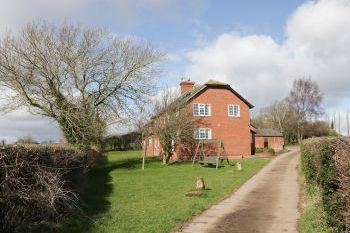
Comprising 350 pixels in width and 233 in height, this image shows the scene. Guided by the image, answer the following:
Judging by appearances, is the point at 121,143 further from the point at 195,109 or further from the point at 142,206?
the point at 142,206

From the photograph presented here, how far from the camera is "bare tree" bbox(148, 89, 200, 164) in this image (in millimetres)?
41500

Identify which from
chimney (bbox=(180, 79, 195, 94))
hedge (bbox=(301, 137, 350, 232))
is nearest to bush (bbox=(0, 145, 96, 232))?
hedge (bbox=(301, 137, 350, 232))

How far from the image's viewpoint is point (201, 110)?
49000 millimetres

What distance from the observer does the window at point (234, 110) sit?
50.6 metres

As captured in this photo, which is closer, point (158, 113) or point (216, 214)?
point (216, 214)

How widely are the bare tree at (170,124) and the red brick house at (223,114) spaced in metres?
4.32

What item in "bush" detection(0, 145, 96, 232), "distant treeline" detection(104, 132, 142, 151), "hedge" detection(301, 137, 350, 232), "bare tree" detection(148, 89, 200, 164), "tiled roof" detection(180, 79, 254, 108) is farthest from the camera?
"distant treeline" detection(104, 132, 142, 151)

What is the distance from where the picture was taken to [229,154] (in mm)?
50281

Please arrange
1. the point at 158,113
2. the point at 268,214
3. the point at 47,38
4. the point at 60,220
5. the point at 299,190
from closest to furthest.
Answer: the point at 60,220, the point at 268,214, the point at 299,190, the point at 47,38, the point at 158,113

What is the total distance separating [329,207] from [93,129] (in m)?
27.8

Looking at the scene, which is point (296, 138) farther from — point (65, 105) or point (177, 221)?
point (177, 221)

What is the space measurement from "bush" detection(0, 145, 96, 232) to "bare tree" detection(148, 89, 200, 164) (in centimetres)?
2831

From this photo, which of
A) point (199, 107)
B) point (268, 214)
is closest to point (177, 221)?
point (268, 214)

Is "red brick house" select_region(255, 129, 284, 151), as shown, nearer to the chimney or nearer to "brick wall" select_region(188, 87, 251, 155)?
the chimney
